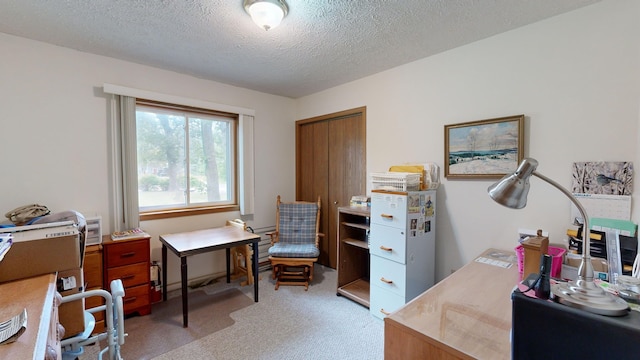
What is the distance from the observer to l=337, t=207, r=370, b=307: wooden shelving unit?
2.81 m

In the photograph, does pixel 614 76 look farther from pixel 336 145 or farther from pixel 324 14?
pixel 336 145

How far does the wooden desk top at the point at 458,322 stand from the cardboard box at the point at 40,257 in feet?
5.77

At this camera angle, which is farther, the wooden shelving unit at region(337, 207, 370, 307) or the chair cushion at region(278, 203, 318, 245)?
the chair cushion at region(278, 203, 318, 245)

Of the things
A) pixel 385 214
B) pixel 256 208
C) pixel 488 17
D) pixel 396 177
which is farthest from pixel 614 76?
pixel 256 208

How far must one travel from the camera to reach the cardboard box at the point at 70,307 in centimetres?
149

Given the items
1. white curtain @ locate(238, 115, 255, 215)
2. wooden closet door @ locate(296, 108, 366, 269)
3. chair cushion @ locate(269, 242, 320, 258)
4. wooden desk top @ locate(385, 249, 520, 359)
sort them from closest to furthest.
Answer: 1. wooden desk top @ locate(385, 249, 520, 359)
2. chair cushion @ locate(269, 242, 320, 258)
3. wooden closet door @ locate(296, 108, 366, 269)
4. white curtain @ locate(238, 115, 255, 215)

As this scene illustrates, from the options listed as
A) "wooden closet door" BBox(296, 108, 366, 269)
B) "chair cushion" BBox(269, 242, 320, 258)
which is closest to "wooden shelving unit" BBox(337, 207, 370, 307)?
"chair cushion" BBox(269, 242, 320, 258)

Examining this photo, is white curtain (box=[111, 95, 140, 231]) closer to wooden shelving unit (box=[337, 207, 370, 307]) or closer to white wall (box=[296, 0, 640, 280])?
wooden shelving unit (box=[337, 207, 370, 307])

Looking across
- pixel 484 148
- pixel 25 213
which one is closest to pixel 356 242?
pixel 484 148

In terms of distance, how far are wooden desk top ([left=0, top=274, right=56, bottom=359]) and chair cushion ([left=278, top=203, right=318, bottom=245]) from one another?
234 centimetres

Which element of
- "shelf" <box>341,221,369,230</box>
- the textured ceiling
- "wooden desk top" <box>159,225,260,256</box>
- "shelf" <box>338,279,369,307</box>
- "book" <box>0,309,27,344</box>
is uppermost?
the textured ceiling

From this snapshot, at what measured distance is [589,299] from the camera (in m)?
0.73

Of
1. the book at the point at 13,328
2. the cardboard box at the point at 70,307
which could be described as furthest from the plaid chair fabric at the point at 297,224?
the book at the point at 13,328

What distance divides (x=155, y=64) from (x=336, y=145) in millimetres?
2238
